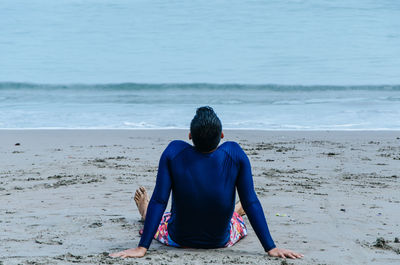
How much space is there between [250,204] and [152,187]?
Result: 7.36ft

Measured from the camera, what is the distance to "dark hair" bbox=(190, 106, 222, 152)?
3.33m

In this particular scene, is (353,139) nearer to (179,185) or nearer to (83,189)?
(83,189)

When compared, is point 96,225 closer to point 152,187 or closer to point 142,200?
point 142,200

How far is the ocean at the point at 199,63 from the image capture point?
39.0 feet

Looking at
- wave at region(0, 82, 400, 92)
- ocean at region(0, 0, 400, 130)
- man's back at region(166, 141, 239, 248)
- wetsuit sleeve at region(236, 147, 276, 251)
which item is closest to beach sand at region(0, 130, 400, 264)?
wetsuit sleeve at region(236, 147, 276, 251)

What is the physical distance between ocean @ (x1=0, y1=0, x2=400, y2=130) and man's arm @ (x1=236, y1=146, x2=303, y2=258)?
6479mm

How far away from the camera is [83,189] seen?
5.51 metres

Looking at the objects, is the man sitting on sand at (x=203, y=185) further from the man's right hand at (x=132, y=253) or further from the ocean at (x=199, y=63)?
the ocean at (x=199, y=63)

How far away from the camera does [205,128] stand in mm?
3330

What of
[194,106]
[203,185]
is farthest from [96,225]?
[194,106]

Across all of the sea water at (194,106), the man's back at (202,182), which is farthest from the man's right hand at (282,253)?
the sea water at (194,106)

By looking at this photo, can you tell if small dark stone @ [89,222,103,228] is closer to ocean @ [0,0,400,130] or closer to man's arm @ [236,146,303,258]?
man's arm @ [236,146,303,258]

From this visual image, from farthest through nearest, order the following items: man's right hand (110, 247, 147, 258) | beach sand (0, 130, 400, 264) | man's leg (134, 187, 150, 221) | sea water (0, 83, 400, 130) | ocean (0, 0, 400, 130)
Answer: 1. ocean (0, 0, 400, 130)
2. sea water (0, 83, 400, 130)
3. man's leg (134, 187, 150, 221)
4. beach sand (0, 130, 400, 264)
5. man's right hand (110, 247, 147, 258)

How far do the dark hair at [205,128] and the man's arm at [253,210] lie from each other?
0.22 meters
